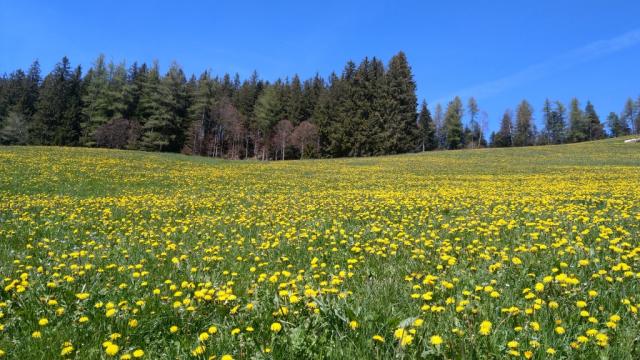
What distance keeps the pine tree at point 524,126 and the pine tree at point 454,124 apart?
1651 cm

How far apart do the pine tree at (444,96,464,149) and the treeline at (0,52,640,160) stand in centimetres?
3631

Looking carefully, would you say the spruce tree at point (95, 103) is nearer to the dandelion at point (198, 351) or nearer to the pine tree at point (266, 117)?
the pine tree at point (266, 117)

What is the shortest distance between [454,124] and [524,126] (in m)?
23.6

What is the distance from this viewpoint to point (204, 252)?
20.4 feet

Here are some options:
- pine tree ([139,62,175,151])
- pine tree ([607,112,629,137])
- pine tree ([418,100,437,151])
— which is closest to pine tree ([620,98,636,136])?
pine tree ([607,112,629,137])

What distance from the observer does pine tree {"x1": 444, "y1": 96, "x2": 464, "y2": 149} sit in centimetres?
10438

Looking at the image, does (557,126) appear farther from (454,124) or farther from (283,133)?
(283,133)

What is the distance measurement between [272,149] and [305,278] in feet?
245

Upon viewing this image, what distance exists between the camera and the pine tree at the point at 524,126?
10988 cm

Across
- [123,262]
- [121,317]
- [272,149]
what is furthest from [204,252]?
[272,149]

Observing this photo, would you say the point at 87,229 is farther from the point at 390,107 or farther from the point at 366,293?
the point at 390,107

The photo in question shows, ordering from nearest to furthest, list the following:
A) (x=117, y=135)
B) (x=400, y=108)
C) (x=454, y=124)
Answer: (x=117, y=135)
(x=400, y=108)
(x=454, y=124)

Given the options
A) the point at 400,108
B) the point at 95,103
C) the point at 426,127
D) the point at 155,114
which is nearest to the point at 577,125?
the point at 426,127

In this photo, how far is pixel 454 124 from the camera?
104 metres
